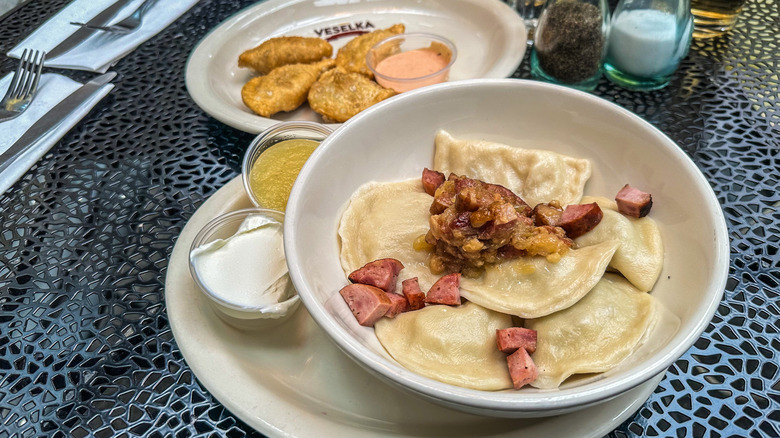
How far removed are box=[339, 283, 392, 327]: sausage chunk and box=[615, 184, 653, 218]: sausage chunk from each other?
0.89 metres

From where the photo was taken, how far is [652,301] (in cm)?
159

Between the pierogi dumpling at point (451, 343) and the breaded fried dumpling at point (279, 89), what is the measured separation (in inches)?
67.8

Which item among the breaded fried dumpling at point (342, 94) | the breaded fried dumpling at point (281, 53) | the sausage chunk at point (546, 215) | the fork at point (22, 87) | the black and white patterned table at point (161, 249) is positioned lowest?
the black and white patterned table at point (161, 249)

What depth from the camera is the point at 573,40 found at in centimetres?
265

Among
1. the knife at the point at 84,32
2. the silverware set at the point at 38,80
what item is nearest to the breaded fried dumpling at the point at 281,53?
the silverware set at the point at 38,80

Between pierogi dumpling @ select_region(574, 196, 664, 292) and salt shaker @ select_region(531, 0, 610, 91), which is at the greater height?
salt shaker @ select_region(531, 0, 610, 91)

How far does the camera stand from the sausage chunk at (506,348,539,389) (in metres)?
1.41

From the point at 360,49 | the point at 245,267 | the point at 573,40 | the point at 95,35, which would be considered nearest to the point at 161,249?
the point at 245,267

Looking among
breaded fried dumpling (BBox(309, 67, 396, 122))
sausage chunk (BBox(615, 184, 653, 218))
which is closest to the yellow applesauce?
breaded fried dumpling (BBox(309, 67, 396, 122))

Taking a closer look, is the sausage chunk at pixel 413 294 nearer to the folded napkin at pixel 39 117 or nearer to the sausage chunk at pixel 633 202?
the sausage chunk at pixel 633 202

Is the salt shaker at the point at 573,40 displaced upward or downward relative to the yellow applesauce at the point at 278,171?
upward

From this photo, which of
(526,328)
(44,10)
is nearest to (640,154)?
(526,328)

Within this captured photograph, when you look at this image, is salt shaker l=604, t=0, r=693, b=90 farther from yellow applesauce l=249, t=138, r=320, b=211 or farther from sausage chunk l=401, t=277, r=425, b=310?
sausage chunk l=401, t=277, r=425, b=310

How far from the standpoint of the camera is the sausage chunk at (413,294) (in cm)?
167
